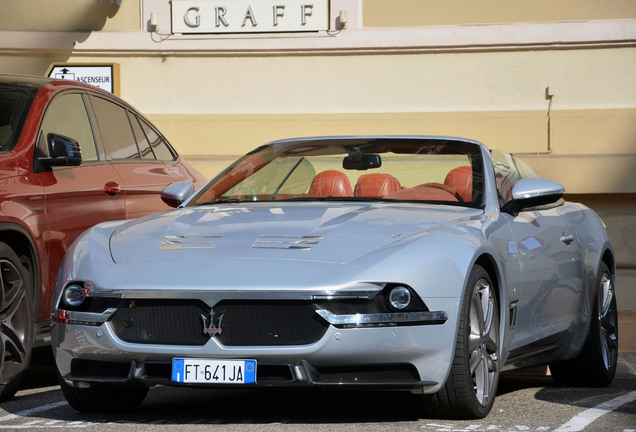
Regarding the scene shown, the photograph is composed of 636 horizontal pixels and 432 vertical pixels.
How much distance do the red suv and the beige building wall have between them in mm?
4554

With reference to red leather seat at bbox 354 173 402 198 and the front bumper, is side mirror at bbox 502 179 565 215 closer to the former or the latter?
red leather seat at bbox 354 173 402 198

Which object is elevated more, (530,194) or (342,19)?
(342,19)

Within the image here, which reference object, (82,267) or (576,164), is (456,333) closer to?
(82,267)

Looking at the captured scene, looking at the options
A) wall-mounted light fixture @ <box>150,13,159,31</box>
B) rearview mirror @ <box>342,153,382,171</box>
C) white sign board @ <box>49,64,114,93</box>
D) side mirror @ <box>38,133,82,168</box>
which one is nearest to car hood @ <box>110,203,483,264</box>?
rearview mirror @ <box>342,153,382,171</box>

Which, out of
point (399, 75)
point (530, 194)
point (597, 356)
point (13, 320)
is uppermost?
point (399, 75)

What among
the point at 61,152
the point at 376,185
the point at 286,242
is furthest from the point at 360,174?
the point at 61,152

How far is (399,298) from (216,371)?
797 millimetres

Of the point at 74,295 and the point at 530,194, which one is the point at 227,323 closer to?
the point at 74,295

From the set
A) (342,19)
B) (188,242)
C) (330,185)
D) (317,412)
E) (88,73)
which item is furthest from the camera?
(88,73)

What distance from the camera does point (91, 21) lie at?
13.2 metres

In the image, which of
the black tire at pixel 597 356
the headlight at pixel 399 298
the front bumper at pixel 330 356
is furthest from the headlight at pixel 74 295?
the black tire at pixel 597 356

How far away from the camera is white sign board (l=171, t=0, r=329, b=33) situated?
42.1 ft

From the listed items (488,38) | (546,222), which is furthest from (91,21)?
(546,222)

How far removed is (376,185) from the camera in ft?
21.6
